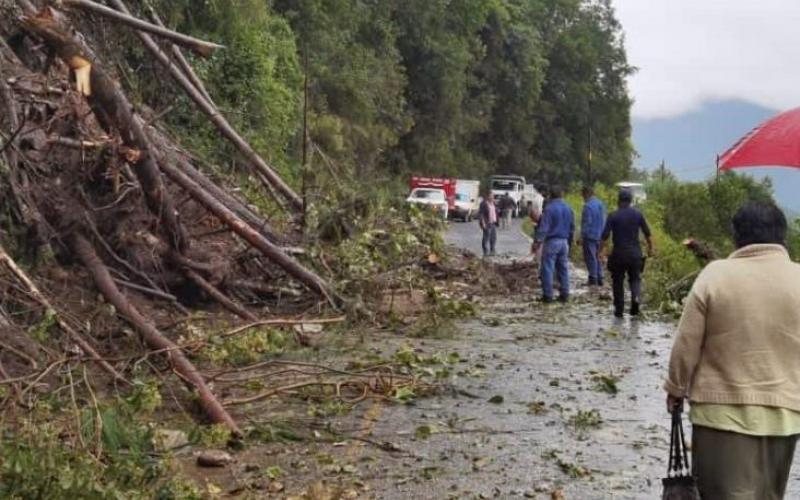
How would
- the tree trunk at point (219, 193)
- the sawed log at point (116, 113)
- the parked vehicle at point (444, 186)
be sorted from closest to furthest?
the sawed log at point (116, 113) < the tree trunk at point (219, 193) < the parked vehicle at point (444, 186)

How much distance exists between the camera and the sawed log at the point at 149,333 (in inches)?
271

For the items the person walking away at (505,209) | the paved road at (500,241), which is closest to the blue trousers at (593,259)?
the paved road at (500,241)

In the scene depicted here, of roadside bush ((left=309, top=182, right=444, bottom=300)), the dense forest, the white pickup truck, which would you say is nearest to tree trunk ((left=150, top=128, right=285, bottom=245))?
roadside bush ((left=309, top=182, right=444, bottom=300))

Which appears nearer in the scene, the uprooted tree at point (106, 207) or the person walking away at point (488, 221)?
the uprooted tree at point (106, 207)

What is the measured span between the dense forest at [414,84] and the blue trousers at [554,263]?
13.3 feet

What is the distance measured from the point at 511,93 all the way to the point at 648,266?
147 ft

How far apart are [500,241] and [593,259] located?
1385cm

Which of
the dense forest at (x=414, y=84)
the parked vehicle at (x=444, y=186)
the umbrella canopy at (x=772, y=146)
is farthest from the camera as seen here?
the parked vehicle at (x=444, y=186)

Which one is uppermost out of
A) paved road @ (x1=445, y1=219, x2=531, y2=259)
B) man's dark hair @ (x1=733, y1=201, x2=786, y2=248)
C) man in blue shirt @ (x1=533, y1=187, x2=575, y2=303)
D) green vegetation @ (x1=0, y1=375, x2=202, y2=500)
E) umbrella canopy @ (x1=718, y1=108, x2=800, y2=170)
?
umbrella canopy @ (x1=718, y1=108, x2=800, y2=170)

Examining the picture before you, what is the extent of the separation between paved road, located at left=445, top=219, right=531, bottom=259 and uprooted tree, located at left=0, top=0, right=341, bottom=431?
427 inches

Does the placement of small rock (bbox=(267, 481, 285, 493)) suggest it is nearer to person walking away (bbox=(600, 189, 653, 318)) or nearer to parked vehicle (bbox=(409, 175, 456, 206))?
person walking away (bbox=(600, 189, 653, 318))

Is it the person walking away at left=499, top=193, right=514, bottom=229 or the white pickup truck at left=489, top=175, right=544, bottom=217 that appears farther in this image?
the white pickup truck at left=489, top=175, right=544, bottom=217

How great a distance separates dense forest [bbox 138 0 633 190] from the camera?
910 inches

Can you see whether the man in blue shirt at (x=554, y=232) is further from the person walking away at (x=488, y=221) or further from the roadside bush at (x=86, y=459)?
the roadside bush at (x=86, y=459)
